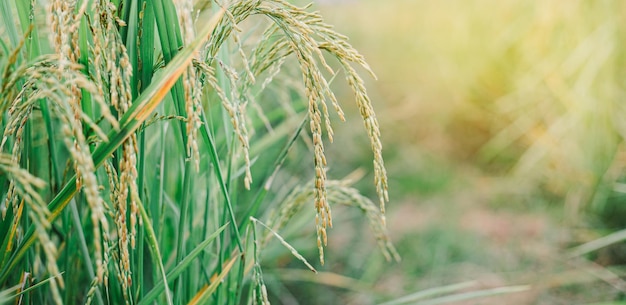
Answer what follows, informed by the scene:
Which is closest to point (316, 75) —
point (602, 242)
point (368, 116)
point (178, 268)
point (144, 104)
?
point (368, 116)

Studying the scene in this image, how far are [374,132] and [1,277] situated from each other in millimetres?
501

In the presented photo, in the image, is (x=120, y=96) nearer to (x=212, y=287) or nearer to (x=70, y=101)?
(x=70, y=101)

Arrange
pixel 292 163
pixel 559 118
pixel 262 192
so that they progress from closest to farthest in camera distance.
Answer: pixel 262 192
pixel 292 163
pixel 559 118

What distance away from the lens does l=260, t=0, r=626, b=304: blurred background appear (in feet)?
6.50

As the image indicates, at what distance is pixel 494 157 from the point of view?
302 centimetres

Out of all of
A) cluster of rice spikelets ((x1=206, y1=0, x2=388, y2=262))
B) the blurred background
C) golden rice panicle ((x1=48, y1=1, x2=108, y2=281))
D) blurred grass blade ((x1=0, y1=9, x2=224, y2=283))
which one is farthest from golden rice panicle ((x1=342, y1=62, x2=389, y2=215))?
the blurred background

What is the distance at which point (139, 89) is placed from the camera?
81cm

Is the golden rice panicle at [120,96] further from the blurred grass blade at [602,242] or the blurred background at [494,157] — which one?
the blurred grass blade at [602,242]

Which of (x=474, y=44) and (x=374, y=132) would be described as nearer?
(x=374, y=132)

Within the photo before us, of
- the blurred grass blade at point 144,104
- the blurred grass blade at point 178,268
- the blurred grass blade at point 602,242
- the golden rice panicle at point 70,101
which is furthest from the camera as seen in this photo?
the blurred grass blade at point 602,242

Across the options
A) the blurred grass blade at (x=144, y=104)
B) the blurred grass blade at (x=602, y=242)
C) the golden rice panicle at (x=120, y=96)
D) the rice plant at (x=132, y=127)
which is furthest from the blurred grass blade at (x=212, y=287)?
the blurred grass blade at (x=602, y=242)

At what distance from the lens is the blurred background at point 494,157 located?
1.98 meters

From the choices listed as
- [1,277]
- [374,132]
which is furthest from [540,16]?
[1,277]

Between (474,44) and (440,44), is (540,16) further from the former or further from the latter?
(440,44)
